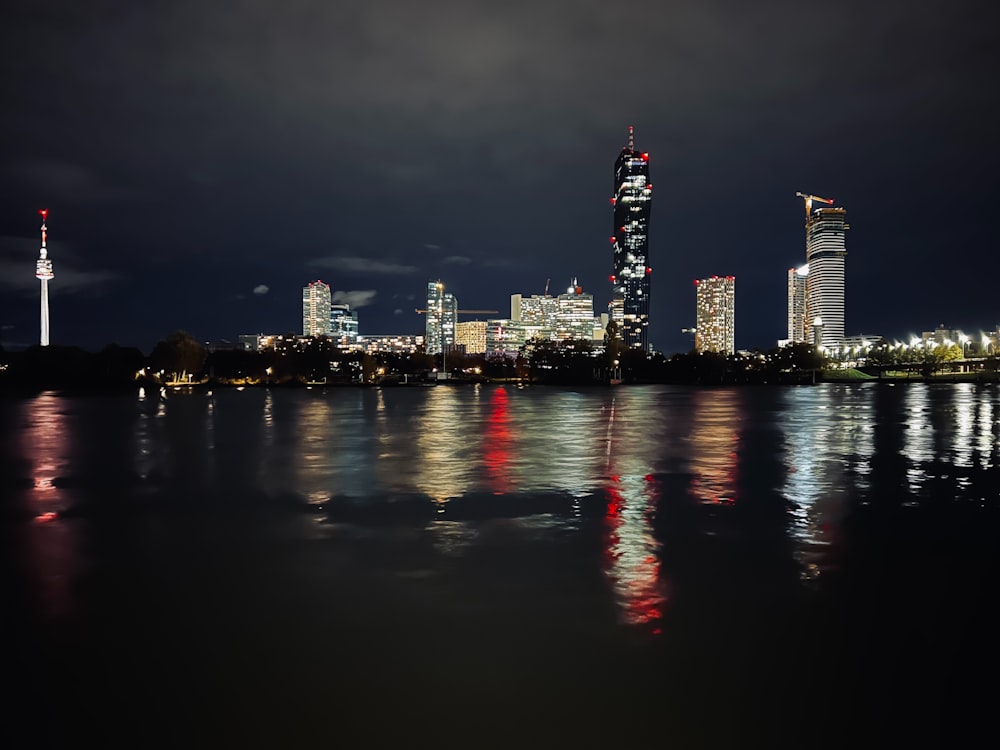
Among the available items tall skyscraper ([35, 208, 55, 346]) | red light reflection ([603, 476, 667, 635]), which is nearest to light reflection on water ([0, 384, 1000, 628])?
red light reflection ([603, 476, 667, 635])

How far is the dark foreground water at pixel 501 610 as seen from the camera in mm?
5371

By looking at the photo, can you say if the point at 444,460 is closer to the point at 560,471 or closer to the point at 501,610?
the point at 560,471

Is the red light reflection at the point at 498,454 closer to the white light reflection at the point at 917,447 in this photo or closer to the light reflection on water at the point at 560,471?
the light reflection on water at the point at 560,471

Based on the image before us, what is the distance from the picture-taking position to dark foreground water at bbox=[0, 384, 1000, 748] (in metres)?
5.37

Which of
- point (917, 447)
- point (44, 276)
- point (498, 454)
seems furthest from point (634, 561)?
point (44, 276)

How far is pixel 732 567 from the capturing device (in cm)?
920

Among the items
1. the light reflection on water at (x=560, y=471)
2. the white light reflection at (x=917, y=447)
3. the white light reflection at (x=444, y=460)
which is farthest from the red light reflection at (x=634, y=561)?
the white light reflection at (x=917, y=447)

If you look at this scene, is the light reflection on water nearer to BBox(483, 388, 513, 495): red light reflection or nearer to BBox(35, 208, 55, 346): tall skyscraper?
BBox(483, 388, 513, 495): red light reflection

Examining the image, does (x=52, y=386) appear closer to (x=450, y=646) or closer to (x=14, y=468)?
(x=14, y=468)

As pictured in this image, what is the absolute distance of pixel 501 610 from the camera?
7.54m

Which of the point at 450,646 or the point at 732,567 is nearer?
the point at 450,646

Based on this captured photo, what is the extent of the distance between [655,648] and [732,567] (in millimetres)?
3130

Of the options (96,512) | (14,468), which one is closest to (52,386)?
(14,468)

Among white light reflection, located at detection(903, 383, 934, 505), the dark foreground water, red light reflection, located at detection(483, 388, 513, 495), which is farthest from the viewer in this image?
white light reflection, located at detection(903, 383, 934, 505)
